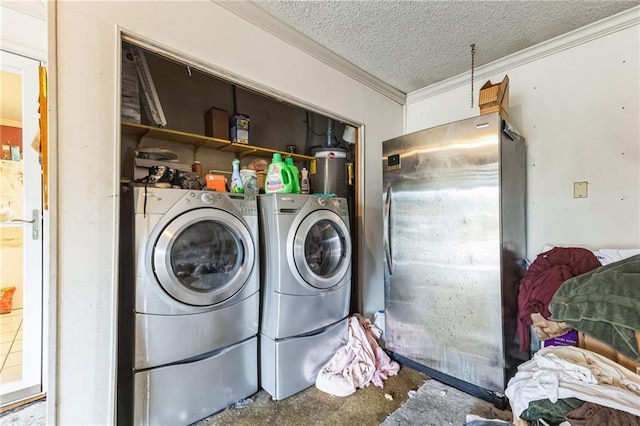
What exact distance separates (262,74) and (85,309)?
156 cm

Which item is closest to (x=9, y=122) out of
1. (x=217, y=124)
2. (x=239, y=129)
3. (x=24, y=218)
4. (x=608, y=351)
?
(x=24, y=218)

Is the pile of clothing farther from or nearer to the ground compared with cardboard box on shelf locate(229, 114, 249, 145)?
nearer to the ground

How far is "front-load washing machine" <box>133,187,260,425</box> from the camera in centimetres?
132

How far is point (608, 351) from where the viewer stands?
1.29 m

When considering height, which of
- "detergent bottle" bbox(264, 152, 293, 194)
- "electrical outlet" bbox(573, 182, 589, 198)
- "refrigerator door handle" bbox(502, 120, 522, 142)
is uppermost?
"refrigerator door handle" bbox(502, 120, 522, 142)

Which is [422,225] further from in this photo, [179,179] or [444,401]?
[179,179]

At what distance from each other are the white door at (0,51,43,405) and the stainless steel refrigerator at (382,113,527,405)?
90.2 inches

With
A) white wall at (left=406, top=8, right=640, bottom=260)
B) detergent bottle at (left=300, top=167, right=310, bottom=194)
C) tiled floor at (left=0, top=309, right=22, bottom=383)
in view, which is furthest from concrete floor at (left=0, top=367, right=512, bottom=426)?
detergent bottle at (left=300, top=167, right=310, bottom=194)

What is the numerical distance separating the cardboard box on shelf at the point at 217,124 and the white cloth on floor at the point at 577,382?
7.40ft

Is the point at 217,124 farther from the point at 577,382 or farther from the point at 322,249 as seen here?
the point at 577,382

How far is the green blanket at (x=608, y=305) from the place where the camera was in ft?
3.57

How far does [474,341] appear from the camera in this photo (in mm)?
1716

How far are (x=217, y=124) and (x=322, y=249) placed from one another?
1.23 meters

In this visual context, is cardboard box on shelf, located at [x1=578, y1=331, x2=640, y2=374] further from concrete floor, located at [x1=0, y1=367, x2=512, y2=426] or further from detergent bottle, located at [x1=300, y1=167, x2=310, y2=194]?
detergent bottle, located at [x1=300, y1=167, x2=310, y2=194]
